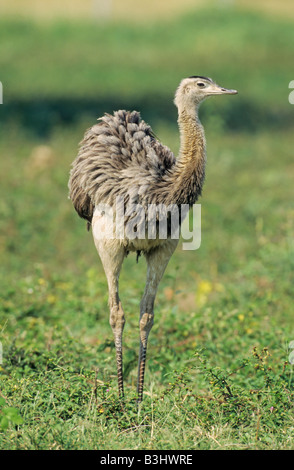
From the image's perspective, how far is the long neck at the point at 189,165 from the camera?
483 centimetres

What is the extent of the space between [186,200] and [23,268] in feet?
13.5

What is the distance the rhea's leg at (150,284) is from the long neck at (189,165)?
1.27 ft

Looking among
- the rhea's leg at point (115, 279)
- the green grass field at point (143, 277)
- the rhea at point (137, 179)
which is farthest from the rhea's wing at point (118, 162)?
the green grass field at point (143, 277)

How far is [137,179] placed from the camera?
486 cm

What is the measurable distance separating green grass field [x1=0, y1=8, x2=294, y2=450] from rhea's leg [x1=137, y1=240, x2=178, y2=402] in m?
0.17

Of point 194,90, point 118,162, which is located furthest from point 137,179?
point 194,90

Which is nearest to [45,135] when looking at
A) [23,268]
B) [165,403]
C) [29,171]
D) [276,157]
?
[29,171]

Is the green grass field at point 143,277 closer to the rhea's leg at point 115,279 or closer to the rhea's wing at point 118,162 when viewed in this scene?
the rhea's leg at point 115,279

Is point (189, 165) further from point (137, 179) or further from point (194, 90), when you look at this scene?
point (194, 90)

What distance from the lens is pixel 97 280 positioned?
712 centimetres

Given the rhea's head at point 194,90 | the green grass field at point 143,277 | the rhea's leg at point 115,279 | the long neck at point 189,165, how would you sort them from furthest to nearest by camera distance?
the rhea's leg at point 115,279 < the rhea's head at point 194,90 < the long neck at point 189,165 < the green grass field at point 143,277
